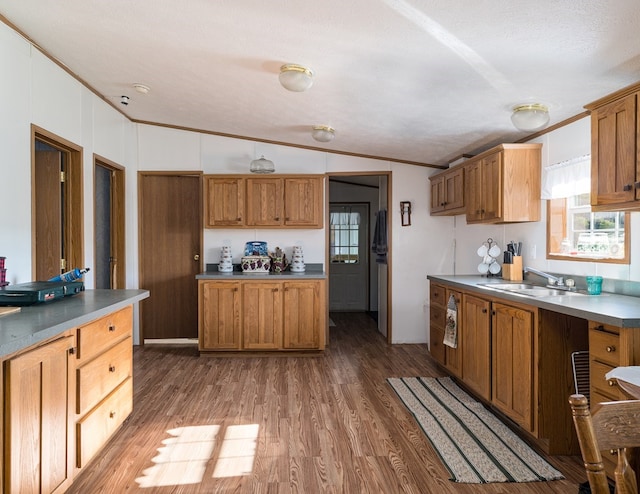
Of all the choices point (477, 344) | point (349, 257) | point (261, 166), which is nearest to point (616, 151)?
point (477, 344)

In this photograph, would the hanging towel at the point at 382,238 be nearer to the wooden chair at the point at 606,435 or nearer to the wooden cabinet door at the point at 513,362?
the wooden cabinet door at the point at 513,362

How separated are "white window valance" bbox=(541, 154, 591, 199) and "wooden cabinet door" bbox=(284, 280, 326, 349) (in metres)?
2.36

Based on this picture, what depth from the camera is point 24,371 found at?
58.5 inches

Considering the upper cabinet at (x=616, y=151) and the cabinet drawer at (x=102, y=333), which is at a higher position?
the upper cabinet at (x=616, y=151)

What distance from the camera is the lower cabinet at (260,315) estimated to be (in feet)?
14.6

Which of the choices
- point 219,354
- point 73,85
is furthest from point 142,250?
point 73,85

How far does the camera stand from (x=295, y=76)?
2.65m

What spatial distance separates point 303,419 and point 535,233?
241 centimetres

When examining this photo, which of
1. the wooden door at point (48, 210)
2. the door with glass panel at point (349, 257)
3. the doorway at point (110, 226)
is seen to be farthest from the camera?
the door with glass panel at point (349, 257)

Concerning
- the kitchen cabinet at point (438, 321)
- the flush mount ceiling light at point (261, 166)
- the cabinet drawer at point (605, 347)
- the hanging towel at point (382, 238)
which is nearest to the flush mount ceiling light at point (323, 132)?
the flush mount ceiling light at point (261, 166)

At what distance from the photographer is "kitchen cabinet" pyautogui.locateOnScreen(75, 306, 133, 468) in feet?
6.44

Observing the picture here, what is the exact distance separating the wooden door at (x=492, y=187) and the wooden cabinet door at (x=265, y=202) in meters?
2.16

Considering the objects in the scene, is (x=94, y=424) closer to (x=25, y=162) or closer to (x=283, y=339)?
(x=25, y=162)

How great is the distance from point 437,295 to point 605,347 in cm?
196
